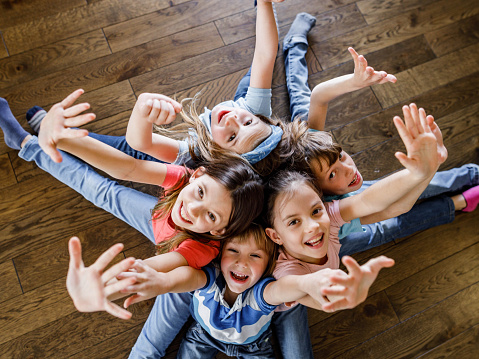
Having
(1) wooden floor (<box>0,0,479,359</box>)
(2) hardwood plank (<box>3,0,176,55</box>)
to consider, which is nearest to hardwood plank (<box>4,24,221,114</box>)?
(1) wooden floor (<box>0,0,479,359</box>)

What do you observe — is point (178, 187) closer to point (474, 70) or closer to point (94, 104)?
point (94, 104)

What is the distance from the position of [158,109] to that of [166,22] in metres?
0.74

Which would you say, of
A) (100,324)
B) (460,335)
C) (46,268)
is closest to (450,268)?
(460,335)

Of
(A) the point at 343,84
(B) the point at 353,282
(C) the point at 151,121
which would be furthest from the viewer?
(A) the point at 343,84

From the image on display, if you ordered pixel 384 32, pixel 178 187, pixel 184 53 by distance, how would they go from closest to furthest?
pixel 178 187
pixel 184 53
pixel 384 32

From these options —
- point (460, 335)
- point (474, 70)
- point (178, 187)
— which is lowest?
point (460, 335)

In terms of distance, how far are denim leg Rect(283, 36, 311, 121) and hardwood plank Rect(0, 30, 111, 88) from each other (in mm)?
692

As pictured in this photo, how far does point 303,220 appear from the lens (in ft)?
3.27

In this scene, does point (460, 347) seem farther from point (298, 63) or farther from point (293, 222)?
point (298, 63)

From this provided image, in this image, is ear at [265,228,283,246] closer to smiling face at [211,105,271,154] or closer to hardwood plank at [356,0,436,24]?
smiling face at [211,105,271,154]

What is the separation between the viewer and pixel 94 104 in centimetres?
145

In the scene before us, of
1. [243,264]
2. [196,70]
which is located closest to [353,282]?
[243,264]

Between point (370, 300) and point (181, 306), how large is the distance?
0.67 m

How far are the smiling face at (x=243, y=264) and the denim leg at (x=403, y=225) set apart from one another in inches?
14.5
